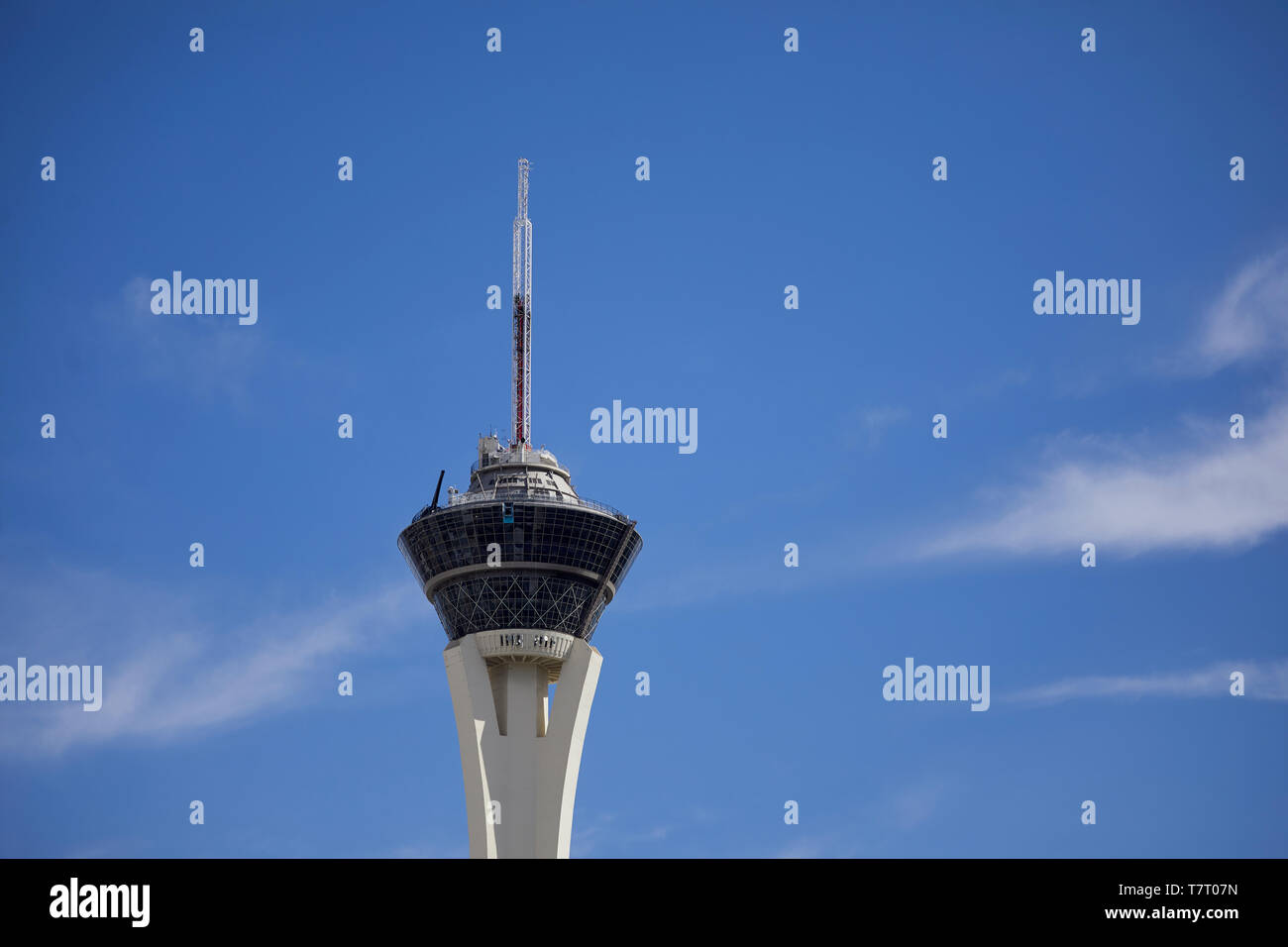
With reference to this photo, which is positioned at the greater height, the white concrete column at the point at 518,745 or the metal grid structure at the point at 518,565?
the metal grid structure at the point at 518,565

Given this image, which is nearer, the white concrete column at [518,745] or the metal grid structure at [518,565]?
the white concrete column at [518,745]

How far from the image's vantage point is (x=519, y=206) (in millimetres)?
199125

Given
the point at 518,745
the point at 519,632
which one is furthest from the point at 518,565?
the point at 518,745

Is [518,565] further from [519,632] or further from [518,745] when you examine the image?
[518,745]

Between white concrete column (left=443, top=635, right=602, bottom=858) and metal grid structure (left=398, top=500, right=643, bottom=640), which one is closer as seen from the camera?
white concrete column (left=443, top=635, right=602, bottom=858)

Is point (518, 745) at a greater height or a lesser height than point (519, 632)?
lesser

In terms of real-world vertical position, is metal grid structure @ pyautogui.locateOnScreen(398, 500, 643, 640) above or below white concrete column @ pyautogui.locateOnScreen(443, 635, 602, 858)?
above

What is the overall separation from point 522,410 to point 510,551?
2294 centimetres

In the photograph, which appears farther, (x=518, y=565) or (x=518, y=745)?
(x=518, y=565)
